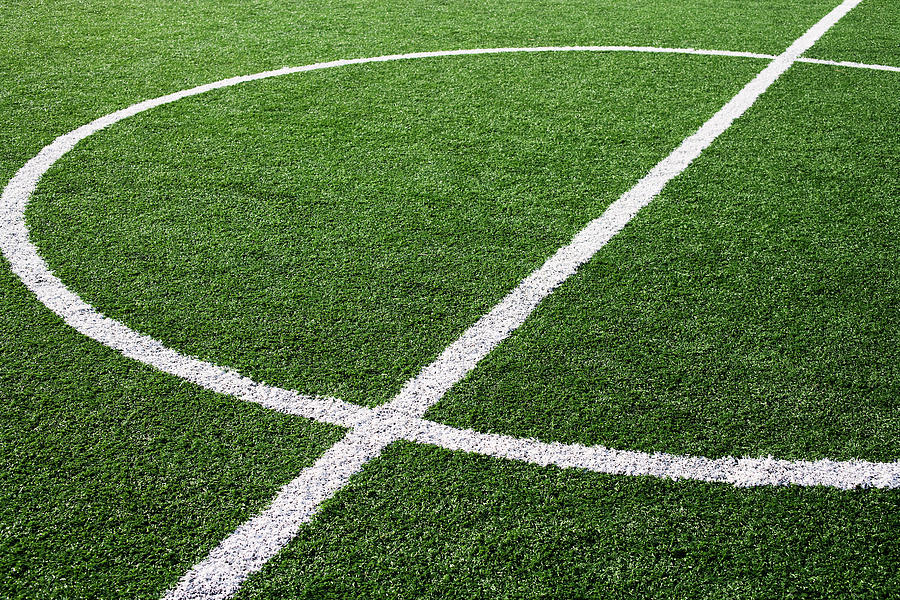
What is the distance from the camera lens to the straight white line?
84.1 inches

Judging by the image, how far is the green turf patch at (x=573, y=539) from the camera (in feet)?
6.84

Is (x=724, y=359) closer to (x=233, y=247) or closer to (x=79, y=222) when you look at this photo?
(x=233, y=247)

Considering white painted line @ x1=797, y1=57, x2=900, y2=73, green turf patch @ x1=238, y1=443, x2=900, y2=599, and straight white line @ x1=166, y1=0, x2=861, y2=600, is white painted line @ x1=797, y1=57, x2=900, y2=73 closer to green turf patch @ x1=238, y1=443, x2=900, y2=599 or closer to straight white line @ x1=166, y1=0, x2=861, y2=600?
straight white line @ x1=166, y1=0, x2=861, y2=600

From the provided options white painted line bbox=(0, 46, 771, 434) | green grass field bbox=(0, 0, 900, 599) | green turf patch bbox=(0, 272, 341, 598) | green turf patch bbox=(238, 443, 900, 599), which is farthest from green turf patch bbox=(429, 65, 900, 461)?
green turf patch bbox=(0, 272, 341, 598)

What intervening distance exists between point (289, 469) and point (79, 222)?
1.88m

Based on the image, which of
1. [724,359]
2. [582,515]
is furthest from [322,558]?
[724,359]

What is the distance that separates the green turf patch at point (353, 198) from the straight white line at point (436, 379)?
0.21 ft

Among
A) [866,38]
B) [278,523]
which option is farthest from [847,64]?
[278,523]

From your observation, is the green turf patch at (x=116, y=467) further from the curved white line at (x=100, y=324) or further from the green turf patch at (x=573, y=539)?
the green turf patch at (x=573, y=539)

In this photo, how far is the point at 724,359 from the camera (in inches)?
112

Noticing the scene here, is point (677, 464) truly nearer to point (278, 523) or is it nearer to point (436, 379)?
point (436, 379)

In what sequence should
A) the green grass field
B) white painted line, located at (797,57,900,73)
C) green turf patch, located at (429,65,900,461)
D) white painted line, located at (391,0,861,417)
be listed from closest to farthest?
the green grass field → green turf patch, located at (429,65,900,461) → white painted line, located at (391,0,861,417) → white painted line, located at (797,57,900,73)

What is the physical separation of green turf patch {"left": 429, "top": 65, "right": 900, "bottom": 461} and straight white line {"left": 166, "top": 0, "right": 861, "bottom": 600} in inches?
2.5

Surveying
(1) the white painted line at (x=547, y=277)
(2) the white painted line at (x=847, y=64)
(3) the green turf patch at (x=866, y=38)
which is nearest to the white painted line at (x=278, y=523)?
(1) the white painted line at (x=547, y=277)
